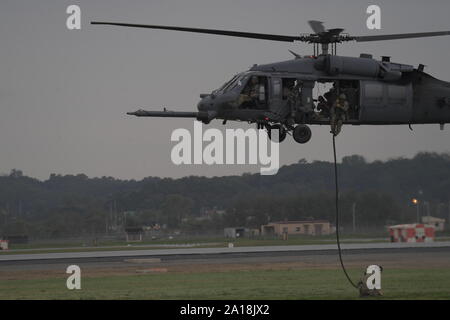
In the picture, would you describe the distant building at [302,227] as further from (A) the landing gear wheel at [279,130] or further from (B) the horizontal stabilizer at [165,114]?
(B) the horizontal stabilizer at [165,114]

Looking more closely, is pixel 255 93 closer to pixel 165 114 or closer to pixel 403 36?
pixel 165 114

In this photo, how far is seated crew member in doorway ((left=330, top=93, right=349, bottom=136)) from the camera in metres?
28.8

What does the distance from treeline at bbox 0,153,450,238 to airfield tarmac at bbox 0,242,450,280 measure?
102ft

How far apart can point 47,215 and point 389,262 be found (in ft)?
271

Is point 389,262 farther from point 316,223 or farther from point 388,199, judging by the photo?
point 316,223

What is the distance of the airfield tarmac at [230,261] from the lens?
1801 inches

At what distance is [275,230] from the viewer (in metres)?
106

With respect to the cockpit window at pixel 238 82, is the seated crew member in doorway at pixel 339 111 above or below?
below

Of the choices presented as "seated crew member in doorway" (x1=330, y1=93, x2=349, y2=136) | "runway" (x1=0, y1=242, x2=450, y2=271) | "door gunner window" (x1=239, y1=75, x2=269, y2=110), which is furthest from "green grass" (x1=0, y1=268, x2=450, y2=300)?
"runway" (x1=0, y1=242, x2=450, y2=271)

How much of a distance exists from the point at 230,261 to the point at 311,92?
2443 cm

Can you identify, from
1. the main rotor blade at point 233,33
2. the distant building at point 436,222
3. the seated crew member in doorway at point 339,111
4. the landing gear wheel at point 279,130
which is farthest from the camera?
the distant building at point 436,222

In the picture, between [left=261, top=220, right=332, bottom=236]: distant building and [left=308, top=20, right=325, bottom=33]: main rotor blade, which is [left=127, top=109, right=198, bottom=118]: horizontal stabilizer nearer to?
[left=308, top=20, right=325, bottom=33]: main rotor blade

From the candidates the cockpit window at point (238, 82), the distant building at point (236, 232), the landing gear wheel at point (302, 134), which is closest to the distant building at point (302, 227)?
the distant building at point (236, 232)
